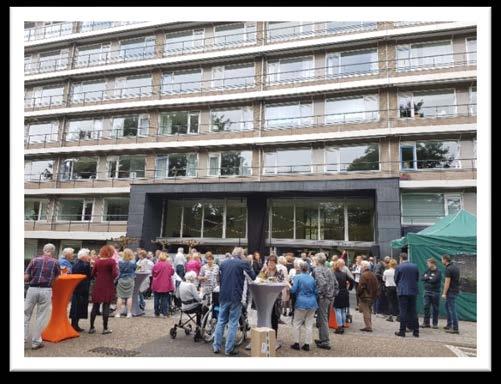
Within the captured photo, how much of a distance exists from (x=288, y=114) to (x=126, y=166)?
1146 centimetres

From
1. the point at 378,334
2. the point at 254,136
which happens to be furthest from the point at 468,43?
the point at 378,334

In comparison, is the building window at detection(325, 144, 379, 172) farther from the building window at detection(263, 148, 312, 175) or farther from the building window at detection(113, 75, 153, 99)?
the building window at detection(113, 75, 153, 99)

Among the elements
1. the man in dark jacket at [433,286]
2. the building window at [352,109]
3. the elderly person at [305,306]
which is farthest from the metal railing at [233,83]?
the elderly person at [305,306]

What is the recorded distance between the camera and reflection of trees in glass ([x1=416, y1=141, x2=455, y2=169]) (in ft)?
62.6

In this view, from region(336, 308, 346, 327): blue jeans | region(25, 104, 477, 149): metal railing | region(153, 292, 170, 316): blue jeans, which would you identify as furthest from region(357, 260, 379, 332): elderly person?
region(25, 104, 477, 149): metal railing

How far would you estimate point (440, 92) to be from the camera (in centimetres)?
1986

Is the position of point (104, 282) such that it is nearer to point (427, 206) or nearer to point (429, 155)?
point (427, 206)

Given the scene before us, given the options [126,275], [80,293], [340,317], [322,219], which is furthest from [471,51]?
[80,293]

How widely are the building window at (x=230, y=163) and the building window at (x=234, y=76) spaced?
14.6ft

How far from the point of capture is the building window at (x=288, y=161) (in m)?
21.1

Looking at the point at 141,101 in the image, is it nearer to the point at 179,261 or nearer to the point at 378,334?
the point at 179,261

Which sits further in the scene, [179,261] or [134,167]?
[134,167]
